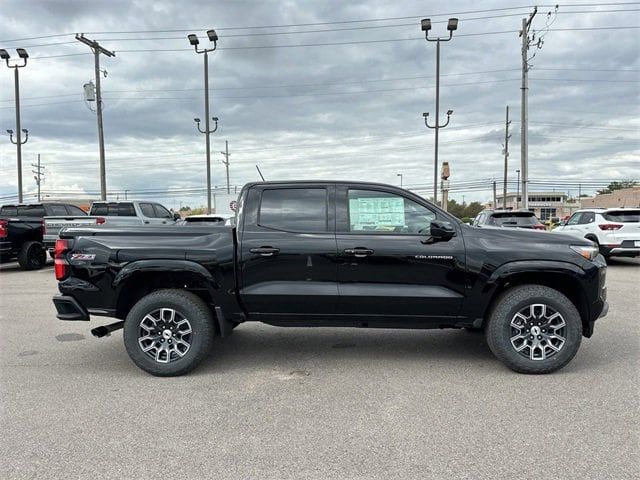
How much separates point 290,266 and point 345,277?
536 millimetres

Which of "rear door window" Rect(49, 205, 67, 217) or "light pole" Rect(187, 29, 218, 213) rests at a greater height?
"light pole" Rect(187, 29, 218, 213)

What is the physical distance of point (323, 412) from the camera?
370 centimetres

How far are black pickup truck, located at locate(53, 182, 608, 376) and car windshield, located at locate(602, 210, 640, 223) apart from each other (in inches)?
397

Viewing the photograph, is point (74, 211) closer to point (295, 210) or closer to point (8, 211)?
point (8, 211)

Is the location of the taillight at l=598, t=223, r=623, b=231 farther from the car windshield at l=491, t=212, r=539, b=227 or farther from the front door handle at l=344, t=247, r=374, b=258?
the front door handle at l=344, t=247, r=374, b=258

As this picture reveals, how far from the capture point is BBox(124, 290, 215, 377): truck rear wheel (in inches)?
177

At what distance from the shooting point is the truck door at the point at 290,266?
4.52 m

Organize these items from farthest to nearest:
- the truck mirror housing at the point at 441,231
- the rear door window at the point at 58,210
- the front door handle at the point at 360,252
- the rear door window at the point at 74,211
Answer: the rear door window at the point at 74,211 → the rear door window at the point at 58,210 → the front door handle at the point at 360,252 → the truck mirror housing at the point at 441,231

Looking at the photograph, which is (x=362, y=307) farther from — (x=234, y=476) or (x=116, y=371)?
(x=116, y=371)

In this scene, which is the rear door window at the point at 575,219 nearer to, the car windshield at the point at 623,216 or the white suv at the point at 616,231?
the white suv at the point at 616,231

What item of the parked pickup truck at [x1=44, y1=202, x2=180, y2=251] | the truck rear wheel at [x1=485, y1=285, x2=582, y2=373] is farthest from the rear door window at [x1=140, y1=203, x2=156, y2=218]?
the truck rear wheel at [x1=485, y1=285, x2=582, y2=373]

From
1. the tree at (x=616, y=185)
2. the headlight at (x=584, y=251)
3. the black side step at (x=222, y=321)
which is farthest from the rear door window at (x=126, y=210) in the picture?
the tree at (x=616, y=185)

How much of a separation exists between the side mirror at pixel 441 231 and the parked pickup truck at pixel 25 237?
1197 centimetres

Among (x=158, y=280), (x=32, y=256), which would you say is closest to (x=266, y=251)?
(x=158, y=280)
